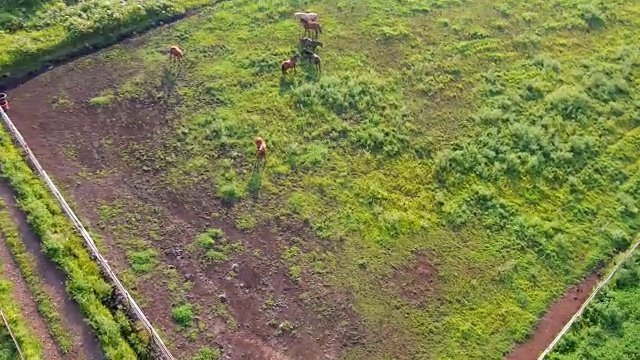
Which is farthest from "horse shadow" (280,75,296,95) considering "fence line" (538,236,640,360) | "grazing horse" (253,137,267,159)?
"fence line" (538,236,640,360)

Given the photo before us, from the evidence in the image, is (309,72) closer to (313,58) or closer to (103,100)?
(313,58)

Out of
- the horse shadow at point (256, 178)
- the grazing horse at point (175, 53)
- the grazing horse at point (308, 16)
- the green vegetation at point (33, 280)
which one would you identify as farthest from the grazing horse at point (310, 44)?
the green vegetation at point (33, 280)

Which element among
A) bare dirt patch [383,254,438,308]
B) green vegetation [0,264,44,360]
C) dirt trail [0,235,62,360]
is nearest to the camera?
green vegetation [0,264,44,360]

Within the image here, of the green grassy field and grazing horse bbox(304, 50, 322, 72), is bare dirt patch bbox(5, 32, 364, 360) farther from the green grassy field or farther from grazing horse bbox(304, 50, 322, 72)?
grazing horse bbox(304, 50, 322, 72)

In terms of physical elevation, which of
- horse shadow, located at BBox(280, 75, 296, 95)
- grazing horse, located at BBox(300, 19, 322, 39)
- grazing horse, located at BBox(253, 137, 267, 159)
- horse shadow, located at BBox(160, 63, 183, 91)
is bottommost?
grazing horse, located at BBox(253, 137, 267, 159)

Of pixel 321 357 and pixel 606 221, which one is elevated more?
pixel 606 221

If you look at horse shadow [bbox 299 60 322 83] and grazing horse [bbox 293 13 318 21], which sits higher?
grazing horse [bbox 293 13 318 21]

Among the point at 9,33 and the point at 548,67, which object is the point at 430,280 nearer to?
the point at 548,67

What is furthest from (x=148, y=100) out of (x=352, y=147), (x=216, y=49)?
(x=352, y=147)
